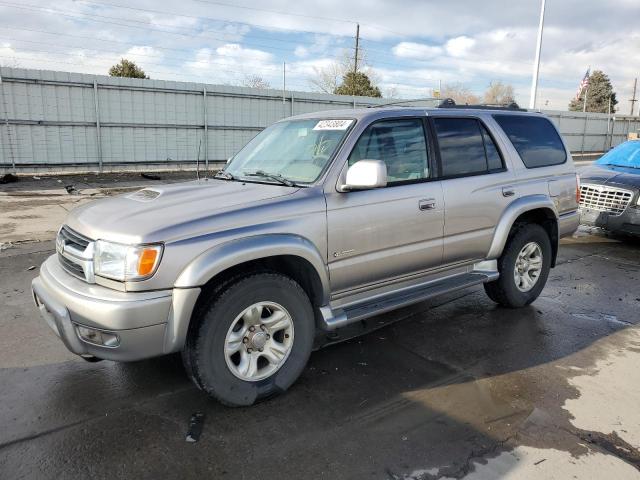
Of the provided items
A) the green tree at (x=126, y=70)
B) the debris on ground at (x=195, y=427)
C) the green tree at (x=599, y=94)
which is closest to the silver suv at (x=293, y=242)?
the debris on ground at (x=195, y=427)

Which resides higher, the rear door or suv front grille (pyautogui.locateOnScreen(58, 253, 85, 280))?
the rear door

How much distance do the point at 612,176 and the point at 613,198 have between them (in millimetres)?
626

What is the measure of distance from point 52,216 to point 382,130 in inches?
304

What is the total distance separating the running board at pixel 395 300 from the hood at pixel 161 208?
3.06ft

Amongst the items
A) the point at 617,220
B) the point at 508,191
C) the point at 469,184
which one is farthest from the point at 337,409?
the point at 617,220

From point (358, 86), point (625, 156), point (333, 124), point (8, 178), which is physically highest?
point (358, 86)

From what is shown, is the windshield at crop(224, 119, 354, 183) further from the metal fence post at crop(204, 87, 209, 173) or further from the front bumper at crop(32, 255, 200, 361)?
the metal fence post at crop(204, 87, 209, 173)

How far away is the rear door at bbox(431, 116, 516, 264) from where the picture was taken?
4211 mm

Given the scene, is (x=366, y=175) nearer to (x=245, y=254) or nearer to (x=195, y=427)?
(x=245, y=254)

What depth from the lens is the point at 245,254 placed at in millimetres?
3000

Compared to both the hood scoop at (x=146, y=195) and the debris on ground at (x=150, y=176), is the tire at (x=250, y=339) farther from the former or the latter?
the debris on ground at (x=150, y=176)

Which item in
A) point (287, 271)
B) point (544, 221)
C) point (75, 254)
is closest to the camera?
point (75, 254)

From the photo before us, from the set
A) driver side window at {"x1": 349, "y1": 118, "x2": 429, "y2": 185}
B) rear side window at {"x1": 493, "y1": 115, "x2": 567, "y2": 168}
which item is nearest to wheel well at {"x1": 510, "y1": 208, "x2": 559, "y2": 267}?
rear side window at {"x1": 493, "y1": 115, "x2": 567, "y2": 168}

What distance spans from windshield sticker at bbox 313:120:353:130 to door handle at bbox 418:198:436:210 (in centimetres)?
83
